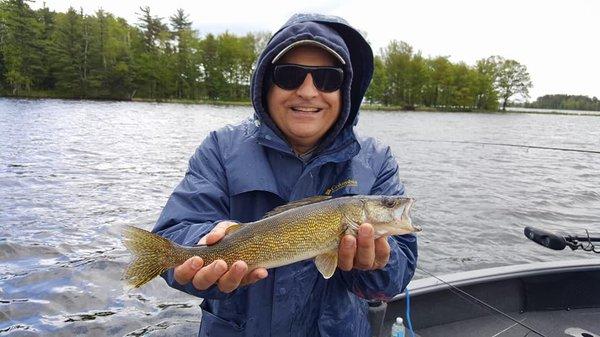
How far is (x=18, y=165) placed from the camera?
14227 mm

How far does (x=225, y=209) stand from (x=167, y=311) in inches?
168

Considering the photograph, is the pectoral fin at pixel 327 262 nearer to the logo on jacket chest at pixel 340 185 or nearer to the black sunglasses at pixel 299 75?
the logo on jacket chest at pixel 340 185

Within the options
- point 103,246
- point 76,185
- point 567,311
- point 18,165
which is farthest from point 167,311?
point 18,165

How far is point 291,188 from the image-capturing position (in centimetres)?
271

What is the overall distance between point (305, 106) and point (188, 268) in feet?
4.04

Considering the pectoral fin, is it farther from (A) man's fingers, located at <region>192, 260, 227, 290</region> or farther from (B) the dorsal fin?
(A) man's fingers, located at <region>192, 260, 227, 290</region>

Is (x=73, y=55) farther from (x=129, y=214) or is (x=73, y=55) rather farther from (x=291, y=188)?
(x=291, y=188)

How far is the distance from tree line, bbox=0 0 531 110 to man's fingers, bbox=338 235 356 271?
72.0 metres

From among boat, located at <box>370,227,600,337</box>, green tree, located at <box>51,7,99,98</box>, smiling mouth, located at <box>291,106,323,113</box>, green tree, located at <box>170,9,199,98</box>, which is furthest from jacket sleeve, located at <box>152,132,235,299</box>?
green tree, located at <box>170,9,199,98</box>

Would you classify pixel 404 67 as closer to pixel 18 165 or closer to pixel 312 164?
pixel 18 165

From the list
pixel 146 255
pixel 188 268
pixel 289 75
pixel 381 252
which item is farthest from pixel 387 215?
pixel 146 255

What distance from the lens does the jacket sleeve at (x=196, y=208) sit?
8.01ft

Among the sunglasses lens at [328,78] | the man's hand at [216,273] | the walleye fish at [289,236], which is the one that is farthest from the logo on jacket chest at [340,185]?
the man's hand at [216,273]

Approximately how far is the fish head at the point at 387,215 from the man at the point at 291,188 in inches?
4.8
